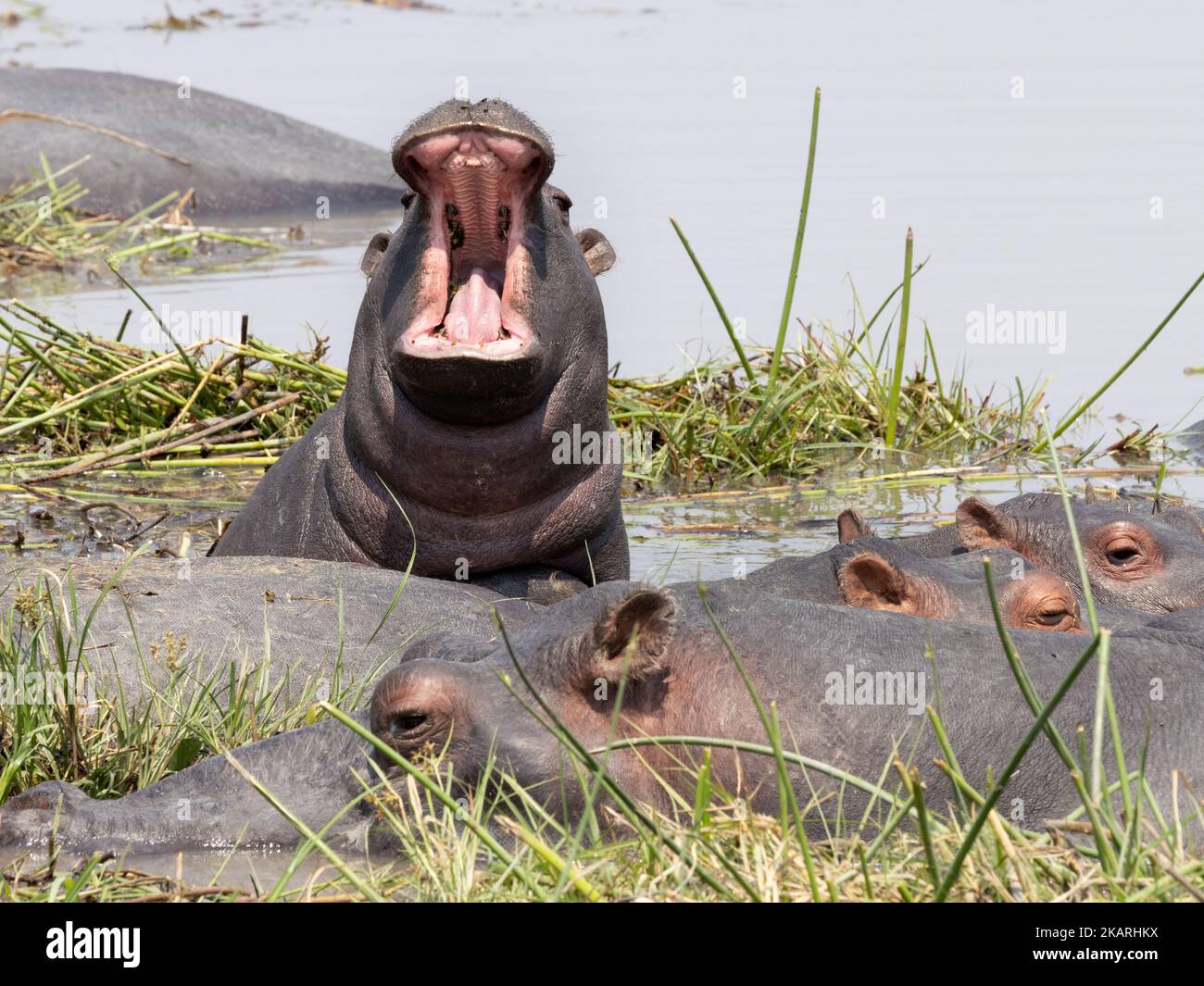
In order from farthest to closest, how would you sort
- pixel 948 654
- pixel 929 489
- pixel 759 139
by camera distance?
pixel 759 139 → pixel 929 489 → pixel 948 654

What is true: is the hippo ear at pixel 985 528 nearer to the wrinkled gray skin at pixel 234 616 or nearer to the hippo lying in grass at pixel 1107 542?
the hippo lying in grass at pixel 1107 542

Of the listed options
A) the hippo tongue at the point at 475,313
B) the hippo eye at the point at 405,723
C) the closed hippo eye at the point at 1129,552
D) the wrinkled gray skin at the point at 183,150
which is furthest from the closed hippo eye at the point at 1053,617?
the wrinkled gray skin at the point at 183,150

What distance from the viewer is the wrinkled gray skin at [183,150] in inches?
558

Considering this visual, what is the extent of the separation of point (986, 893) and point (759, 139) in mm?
14846

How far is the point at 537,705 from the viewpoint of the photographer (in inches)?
128

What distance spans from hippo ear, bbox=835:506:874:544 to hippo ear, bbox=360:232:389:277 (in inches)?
63.6

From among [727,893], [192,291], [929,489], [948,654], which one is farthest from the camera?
[192,291]

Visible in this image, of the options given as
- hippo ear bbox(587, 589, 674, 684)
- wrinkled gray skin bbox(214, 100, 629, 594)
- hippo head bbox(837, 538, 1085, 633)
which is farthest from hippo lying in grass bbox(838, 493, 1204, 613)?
hippo ear bbox(587, 589, 674, 684)

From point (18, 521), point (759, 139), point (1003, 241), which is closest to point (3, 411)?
point (18, 521)

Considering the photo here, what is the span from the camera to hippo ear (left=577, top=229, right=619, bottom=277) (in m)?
5.95

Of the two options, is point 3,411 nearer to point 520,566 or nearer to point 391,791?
point 520,566

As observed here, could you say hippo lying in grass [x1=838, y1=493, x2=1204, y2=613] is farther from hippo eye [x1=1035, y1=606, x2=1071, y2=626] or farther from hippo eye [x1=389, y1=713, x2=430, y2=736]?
hippo eye [x1=389, y1=713, x2=430, y2=736]

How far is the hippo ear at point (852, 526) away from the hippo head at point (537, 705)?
1.89m

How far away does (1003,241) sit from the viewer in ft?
40.5
